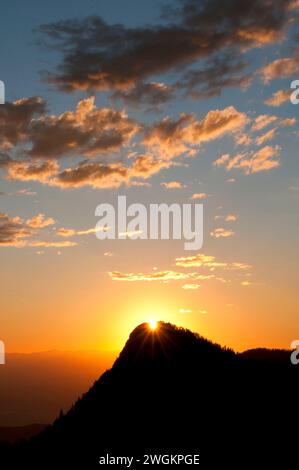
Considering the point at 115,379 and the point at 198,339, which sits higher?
the point at 198,339

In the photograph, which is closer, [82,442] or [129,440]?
[129,440]

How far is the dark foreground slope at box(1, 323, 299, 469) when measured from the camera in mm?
19797

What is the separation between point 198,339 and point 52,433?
268 inches

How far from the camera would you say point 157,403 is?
21.7 meters

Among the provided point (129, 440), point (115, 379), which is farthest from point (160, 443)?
point (115, 379)

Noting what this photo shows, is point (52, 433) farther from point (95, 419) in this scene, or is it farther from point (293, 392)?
point (293, 392)

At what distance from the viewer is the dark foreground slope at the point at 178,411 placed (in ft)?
65.0

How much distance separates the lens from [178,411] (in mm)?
21047

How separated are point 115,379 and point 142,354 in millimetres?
1465

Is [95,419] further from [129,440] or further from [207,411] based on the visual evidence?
[207,411]

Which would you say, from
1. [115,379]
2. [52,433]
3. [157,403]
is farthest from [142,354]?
[52,433]
